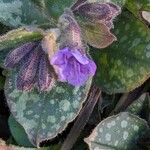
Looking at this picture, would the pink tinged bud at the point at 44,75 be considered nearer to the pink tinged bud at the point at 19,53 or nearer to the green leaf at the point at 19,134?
the pink tinged bud at the point at 19,53

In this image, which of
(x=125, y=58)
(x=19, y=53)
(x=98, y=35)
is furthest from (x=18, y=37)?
(x=125, y=58)

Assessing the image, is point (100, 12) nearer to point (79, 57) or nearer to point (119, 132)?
point (79, 57)

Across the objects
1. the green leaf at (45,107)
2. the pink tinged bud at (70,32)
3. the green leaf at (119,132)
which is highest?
the pink tinged bud at (70,32)

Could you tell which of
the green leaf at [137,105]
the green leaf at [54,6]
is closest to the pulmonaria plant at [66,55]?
the green leaf at [54,6]

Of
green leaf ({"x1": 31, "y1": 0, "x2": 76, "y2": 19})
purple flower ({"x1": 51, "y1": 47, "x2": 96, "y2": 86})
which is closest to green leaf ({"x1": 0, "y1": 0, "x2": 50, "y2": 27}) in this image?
green leaf ({"x1": 31, "y1": 0, "x2": 76, "y2": 19})

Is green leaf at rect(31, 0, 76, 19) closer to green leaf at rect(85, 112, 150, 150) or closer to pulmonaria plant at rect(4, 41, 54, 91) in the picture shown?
pulmonaria plant at rect(4, 41, 54, 91)
